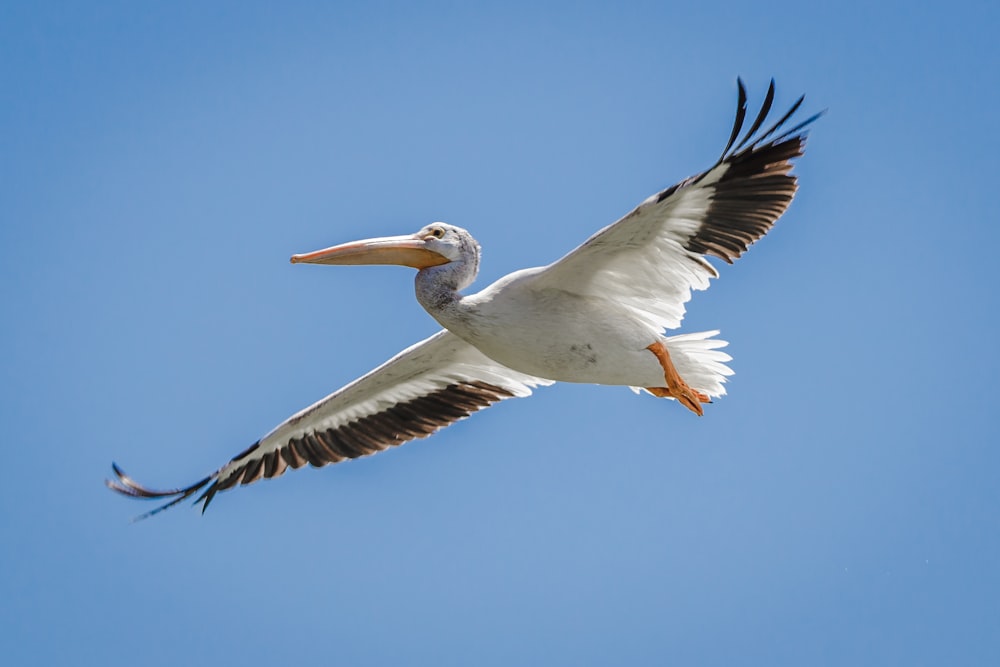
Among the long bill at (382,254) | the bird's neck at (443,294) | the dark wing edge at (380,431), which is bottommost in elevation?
the dark wing edge at (380,431)

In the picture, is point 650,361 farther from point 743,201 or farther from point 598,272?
point 743,201

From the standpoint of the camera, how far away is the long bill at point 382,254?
7.53 m

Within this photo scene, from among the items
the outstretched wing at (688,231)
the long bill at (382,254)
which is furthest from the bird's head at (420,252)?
the outstretched wing at (688,231)

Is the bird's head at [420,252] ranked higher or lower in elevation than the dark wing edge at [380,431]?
higher

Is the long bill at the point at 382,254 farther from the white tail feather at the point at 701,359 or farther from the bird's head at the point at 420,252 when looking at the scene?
the white tail feather at the point at 701,359

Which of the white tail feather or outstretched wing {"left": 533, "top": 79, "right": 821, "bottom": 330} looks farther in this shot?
the white tail feather

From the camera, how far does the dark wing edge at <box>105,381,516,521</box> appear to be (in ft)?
28.8

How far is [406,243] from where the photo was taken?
24.8 feet

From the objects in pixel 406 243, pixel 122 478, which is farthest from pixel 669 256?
pixel 122 478

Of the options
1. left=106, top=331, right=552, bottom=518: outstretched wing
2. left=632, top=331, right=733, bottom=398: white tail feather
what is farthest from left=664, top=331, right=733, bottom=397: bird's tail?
left=106, top=331, right=552, bottom=518: outstretched wing

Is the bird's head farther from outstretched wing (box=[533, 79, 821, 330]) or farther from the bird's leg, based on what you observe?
the bird's leg

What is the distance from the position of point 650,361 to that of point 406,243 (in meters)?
1.70

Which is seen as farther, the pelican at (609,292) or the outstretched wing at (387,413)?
the outstretched wing at (387,413)

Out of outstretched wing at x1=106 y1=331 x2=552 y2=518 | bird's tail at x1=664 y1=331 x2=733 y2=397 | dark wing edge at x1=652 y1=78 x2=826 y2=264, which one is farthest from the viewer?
outstretched wing at x1=106 y1=331 x2=552 y2=518
